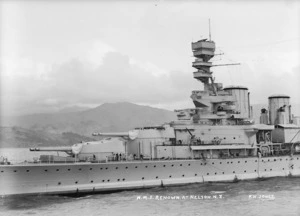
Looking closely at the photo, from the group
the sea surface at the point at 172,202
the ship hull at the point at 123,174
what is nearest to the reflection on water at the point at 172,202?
the sea surface at the point at 172,202

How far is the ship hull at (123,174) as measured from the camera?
24109mm

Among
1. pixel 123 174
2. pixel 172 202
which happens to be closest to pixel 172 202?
pixel 172 202

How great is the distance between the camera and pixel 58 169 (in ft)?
81.6

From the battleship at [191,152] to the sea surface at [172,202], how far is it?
0.96 metres

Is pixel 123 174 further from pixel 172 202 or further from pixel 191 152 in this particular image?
pixel 191 152

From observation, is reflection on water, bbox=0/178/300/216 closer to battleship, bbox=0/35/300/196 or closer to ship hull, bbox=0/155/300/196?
ship hull, bbox=0/155/300/196

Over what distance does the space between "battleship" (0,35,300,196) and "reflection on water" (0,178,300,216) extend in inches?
39.1

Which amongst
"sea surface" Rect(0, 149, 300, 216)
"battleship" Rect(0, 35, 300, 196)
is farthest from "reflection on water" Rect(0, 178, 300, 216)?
"battleship" Rect(0, 35, 300, 196)

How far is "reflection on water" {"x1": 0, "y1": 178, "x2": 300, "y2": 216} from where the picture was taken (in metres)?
20.8

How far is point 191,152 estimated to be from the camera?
99.1ft

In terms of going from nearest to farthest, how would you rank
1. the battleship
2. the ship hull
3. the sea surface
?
1. the sea surface
2. the ship hull
3. the battleship

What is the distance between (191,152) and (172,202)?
7.66 m

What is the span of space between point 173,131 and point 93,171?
763cm

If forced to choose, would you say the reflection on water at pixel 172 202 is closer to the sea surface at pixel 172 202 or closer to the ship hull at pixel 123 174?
the sea surface at pixel 172 202
